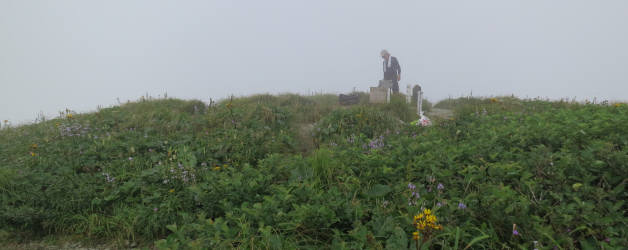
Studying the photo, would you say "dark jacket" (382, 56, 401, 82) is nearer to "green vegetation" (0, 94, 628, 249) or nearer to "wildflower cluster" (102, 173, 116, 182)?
"green vegetation" (0, 94, 628, 249)

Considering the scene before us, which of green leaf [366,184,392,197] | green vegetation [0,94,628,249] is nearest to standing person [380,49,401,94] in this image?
green vegetation [0,94,628,249]

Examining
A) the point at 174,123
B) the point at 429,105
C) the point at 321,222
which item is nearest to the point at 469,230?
the point at 321,222

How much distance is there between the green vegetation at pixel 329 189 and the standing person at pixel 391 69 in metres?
8.80

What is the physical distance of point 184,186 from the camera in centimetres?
385

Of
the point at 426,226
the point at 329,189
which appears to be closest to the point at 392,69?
the point at 329,189

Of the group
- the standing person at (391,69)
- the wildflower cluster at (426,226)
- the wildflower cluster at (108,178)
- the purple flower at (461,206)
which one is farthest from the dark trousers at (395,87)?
the wildflower cluster at (426,226)

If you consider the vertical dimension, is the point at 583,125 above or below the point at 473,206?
above

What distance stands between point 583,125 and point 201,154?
4.99 m

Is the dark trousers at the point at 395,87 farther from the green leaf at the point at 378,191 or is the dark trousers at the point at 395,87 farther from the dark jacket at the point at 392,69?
the green leaf at the point at 378,191

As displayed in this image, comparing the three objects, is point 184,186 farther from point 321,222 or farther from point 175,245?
point 321,222

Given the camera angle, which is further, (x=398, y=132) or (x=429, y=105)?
(x=429, y=105)

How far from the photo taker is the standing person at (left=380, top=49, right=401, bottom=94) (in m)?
14.3

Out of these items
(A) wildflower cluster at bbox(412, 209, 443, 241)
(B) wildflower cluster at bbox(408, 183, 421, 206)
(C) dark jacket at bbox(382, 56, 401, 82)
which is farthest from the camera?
(C) dark jacket at bbox(382, 56, 401, 82)

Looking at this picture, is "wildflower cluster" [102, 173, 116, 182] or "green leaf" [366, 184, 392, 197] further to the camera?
"wildflower cluster" [102, 173, 116, 182]
